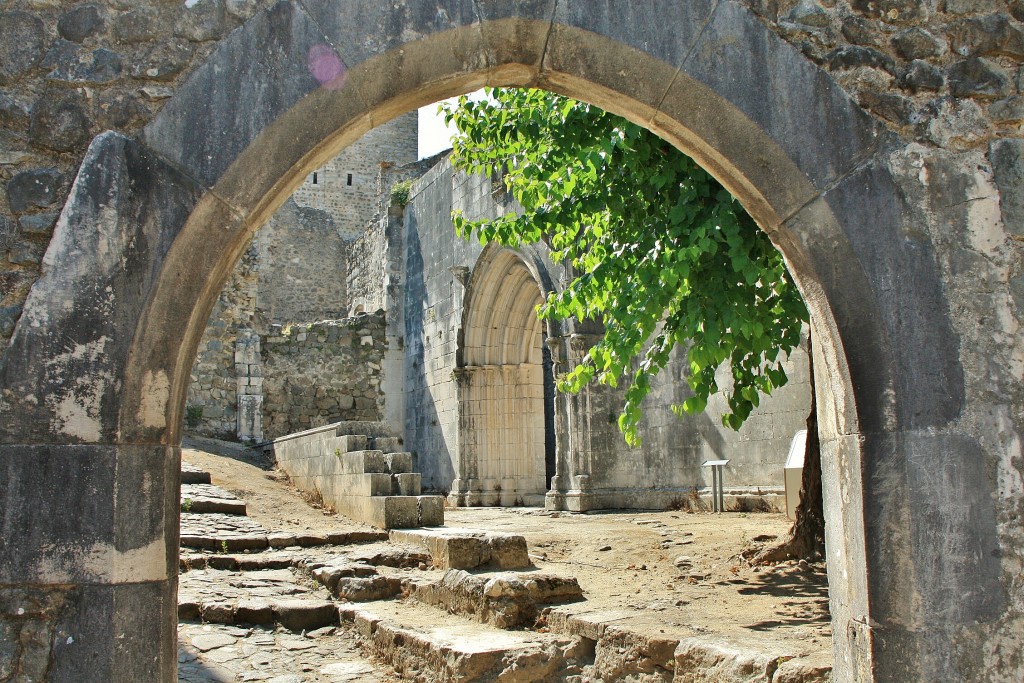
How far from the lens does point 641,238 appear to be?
5434mm

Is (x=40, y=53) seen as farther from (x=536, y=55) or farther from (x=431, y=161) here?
(x=431, y=161)

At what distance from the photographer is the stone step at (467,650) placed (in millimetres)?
4613

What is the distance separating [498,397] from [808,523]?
26.7 ft

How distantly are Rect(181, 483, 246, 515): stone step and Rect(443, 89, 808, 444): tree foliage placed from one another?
4202 millimetres

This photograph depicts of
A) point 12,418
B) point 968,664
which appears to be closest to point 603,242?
point 968,664

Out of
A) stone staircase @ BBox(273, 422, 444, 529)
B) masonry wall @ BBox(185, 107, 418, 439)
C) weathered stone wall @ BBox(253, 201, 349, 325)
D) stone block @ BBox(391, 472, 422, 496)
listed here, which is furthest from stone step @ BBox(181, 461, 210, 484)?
weathered stone wall @ BBox(253, 201, 349, 325)

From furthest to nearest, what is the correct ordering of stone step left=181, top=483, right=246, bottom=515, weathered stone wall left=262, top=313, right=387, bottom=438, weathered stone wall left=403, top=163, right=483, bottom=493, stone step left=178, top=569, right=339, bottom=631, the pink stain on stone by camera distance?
weathered stone wall left=262, top=313, right=387, bottom=438
weathered stone wall left=403, top=163, right=483, bottom=493
stone step left=181, top=483, right=246, bottom=515
stone step left=178, top=569, right=339, bottom=631
the pink stain on stone

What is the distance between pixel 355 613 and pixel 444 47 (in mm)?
3951

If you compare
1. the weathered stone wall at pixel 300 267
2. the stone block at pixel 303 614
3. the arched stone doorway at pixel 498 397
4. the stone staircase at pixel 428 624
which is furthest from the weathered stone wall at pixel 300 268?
the stone block at pixel 303 614

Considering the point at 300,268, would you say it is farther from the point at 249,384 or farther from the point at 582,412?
the point at 582,412

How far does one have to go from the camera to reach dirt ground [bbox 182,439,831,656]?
4.84 m

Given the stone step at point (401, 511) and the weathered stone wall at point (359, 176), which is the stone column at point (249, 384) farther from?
the weathered stone wall at point (359, 176)

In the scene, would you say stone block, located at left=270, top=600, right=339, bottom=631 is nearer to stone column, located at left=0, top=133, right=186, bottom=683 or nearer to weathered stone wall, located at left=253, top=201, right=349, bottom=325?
stone column, located at left=0, top=133, right=186, bottom=683

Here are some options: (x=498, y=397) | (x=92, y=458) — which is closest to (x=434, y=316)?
(x=498, y=397)
